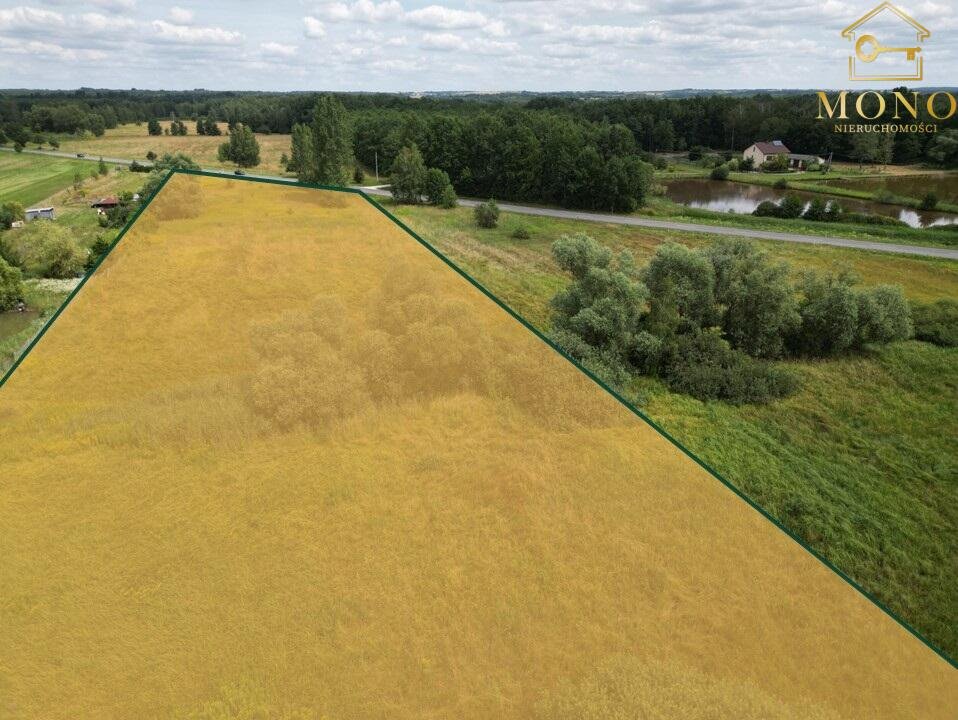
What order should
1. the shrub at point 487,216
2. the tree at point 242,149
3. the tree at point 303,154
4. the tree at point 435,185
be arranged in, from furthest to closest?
the tree at point 242,149, the tree at point 435,185, the tree at point 303,154, the shrub at point 487,216

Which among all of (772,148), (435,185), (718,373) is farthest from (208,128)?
(718,373)

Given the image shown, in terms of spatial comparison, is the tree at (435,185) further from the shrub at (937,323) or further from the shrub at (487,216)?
the shrub at (937,323)

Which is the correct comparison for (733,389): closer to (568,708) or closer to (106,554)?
(568,708)

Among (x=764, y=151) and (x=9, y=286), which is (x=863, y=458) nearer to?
(x=9, y=286)

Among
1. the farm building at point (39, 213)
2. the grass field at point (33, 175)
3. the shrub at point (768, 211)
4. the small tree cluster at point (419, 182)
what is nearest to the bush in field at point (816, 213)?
the shrub at point (768, 211)

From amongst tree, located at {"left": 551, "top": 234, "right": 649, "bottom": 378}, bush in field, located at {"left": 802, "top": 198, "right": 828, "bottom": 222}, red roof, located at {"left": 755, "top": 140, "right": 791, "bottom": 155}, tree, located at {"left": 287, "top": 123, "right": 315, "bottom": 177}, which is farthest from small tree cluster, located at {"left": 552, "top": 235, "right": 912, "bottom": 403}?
red roof, located at {"left": 755, "top": 140, "right": 791, "bottom": 155}

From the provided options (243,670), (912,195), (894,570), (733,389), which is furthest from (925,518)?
(912,195)

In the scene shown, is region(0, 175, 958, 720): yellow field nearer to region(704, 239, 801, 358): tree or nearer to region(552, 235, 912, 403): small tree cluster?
region(552, 235, 912, 403): small tree cluster
